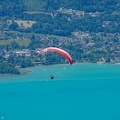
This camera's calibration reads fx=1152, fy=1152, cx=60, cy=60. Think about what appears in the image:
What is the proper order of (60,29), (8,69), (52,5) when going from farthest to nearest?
(52,5) < (60,29) < (8,69)

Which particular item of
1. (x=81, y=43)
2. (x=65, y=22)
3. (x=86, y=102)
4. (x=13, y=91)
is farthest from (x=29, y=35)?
(x=86, y=102)

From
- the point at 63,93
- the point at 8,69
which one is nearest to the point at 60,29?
the point at 8,69

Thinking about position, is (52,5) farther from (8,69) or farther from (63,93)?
(63,93)

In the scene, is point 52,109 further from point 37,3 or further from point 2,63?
point 37,3

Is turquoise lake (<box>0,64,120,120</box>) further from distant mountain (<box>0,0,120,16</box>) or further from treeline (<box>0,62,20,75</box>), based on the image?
distant mountain (<box>0,0,120,16</box>)

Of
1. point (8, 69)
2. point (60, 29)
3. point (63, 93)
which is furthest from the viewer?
point (60, 29)

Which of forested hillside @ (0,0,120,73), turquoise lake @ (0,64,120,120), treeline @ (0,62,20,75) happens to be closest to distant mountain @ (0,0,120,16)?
forested hillside @ (0,0,120,73)
